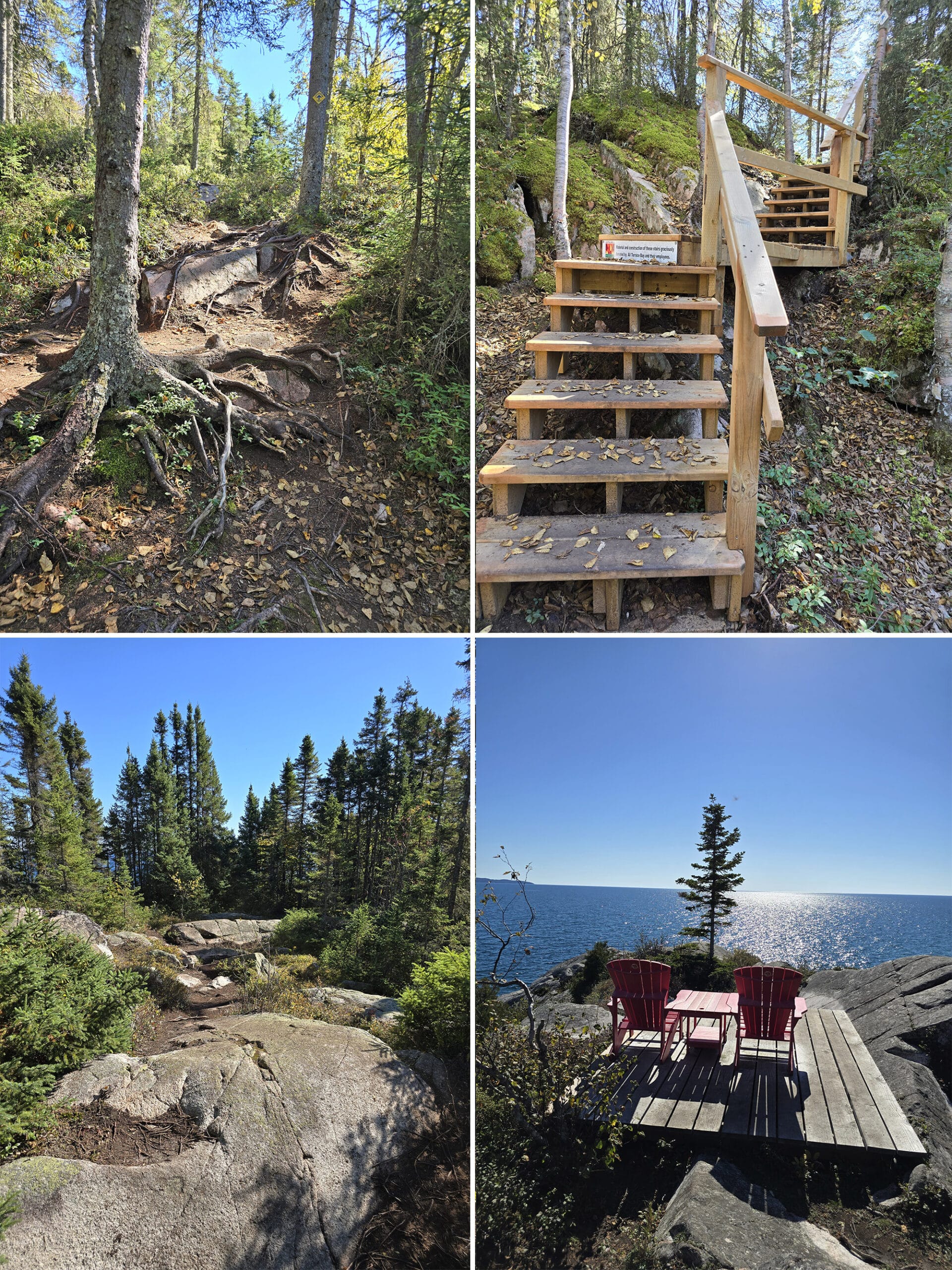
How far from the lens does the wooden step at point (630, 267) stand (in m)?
4.69

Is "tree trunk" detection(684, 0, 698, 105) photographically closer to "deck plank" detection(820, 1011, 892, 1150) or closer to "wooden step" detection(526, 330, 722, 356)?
"wooden step" detection(526, 330, 722, 356)

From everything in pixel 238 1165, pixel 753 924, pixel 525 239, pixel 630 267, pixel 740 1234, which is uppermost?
pixel 525 239

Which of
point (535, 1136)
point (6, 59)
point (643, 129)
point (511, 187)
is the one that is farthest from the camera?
point (643, 129)

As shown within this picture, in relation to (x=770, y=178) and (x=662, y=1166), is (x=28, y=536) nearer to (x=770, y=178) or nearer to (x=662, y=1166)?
(x=662, y=1166)

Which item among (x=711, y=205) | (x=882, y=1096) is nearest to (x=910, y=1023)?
(x=882, y=1096)

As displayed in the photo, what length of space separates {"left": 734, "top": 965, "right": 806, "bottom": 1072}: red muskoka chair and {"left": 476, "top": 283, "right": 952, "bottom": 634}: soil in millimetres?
1696

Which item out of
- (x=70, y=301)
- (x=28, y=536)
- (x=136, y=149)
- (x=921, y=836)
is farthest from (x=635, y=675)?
(x=70, y=301)

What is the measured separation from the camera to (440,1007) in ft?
11.4

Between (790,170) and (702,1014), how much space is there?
226 inches

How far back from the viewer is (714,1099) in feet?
10.7

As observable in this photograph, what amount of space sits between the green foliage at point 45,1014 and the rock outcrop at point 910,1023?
3.72 metres

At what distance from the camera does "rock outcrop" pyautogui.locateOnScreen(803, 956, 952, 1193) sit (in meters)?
3.16

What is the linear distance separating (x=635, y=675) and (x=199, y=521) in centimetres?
264

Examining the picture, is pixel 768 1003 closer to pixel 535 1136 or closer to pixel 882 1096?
pixel 882 1096
